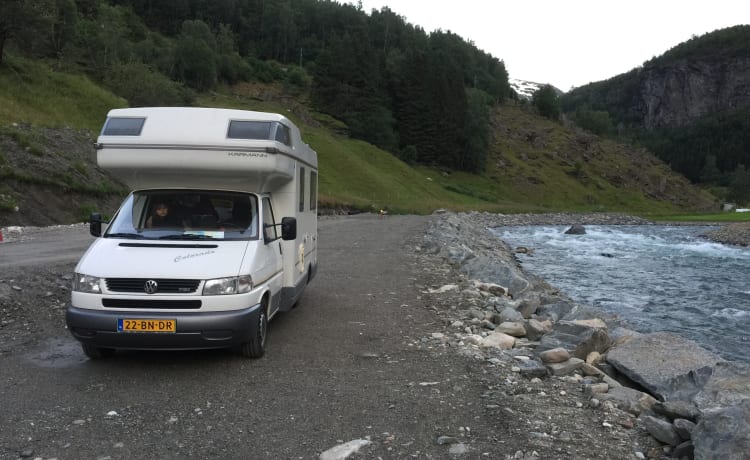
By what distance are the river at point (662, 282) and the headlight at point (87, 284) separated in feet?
38.5

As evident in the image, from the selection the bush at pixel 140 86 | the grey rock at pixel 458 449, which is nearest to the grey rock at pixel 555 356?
the grey rock at pixel 458 449

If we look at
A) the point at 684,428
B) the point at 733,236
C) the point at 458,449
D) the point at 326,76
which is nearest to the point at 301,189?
the point at 458,449

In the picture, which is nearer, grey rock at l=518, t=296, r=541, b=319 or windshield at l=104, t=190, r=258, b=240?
windshield at l=104, t=190, r=258, b=240

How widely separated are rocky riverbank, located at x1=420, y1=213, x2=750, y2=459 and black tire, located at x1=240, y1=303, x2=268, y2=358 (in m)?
2.65

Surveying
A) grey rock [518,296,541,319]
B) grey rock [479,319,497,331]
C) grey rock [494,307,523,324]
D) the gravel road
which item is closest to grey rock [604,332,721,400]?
the gravel road

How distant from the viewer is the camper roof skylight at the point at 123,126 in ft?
25.1

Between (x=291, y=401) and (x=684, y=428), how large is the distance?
3819 mm

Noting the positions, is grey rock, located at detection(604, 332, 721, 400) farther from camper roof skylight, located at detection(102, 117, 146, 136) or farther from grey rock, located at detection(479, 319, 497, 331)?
camper roof skylight, located at detection(102, 117, 146, 136)

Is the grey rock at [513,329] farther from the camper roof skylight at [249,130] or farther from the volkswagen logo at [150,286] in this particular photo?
the volkswagen logo at [150,286]

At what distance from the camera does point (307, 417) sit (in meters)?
5.58

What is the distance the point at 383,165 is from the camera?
244 ft

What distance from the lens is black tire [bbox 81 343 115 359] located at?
22.9 ft

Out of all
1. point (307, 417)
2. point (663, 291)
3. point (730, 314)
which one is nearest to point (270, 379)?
point (307, 417)

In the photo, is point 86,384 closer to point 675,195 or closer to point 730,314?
point 730,314
